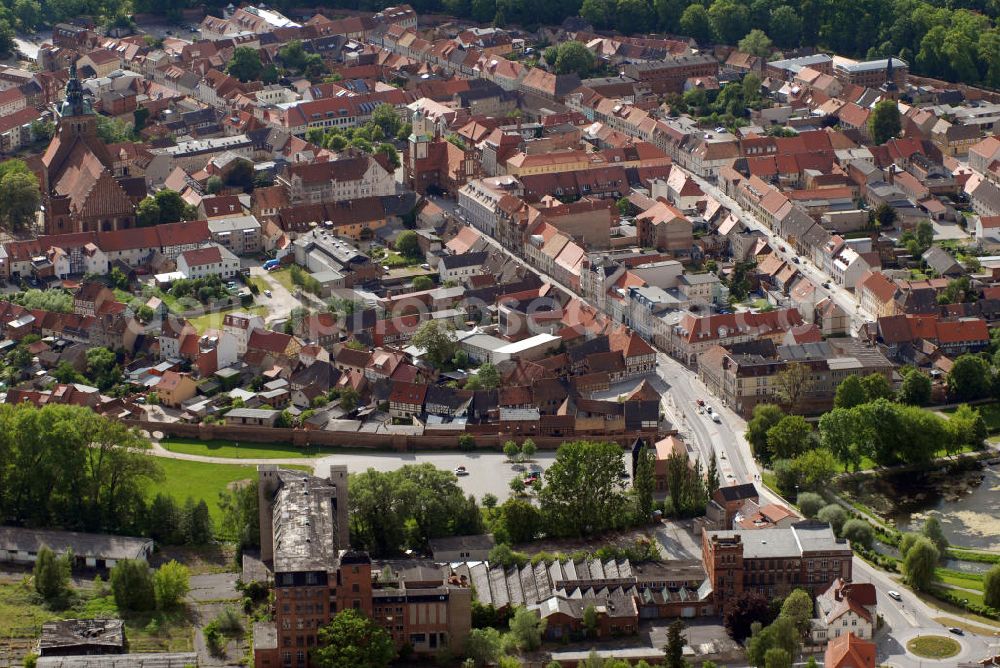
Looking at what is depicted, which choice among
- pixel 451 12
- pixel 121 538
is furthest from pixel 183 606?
pixel 451 12

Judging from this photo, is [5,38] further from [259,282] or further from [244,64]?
[259,282]

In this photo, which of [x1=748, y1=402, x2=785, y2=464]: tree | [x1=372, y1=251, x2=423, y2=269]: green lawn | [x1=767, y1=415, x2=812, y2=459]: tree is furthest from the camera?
[x1=372, y1=251, x2=423, y2=269]: green lawn

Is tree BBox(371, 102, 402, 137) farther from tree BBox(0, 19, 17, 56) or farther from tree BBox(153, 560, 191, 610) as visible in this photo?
tree BBox(153, 560, 191, 610)

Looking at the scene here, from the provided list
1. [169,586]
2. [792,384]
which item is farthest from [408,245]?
[169,586]

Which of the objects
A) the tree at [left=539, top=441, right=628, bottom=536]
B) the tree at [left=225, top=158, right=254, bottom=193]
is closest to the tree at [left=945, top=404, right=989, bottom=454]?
the tree at [left=539, top=441, right=628, bottom=536]

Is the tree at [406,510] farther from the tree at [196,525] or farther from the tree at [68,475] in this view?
the tree at [68,475]

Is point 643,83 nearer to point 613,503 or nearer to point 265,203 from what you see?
point 265,203
